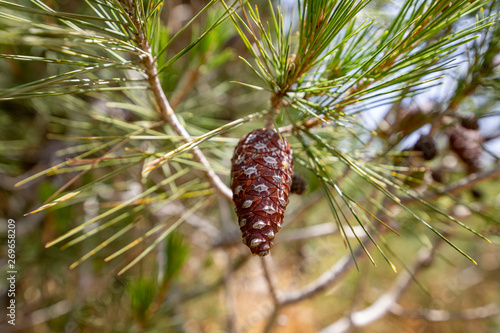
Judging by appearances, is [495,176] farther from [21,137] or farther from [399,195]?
[21,137]

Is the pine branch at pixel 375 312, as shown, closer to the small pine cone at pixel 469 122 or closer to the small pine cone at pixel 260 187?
the small pine cone at pixel 469 122

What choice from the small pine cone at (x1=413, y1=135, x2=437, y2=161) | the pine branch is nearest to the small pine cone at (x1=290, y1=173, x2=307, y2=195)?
the small pine cone at (x1=413, y1=135, x2=437, y2=161)

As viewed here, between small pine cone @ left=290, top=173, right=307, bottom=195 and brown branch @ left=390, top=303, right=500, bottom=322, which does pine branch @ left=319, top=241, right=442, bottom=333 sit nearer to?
brown branch @ left=390, top=303, right=500, bottom=322

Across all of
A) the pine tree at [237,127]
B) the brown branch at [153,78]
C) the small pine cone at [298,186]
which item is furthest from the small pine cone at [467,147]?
the brown branch at [153,78]

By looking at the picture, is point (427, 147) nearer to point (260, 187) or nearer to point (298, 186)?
point (298, 186)

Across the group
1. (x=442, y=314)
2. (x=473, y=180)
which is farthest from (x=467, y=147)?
(x=442, y=314)

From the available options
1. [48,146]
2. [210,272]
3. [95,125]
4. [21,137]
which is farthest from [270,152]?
[210,272]
